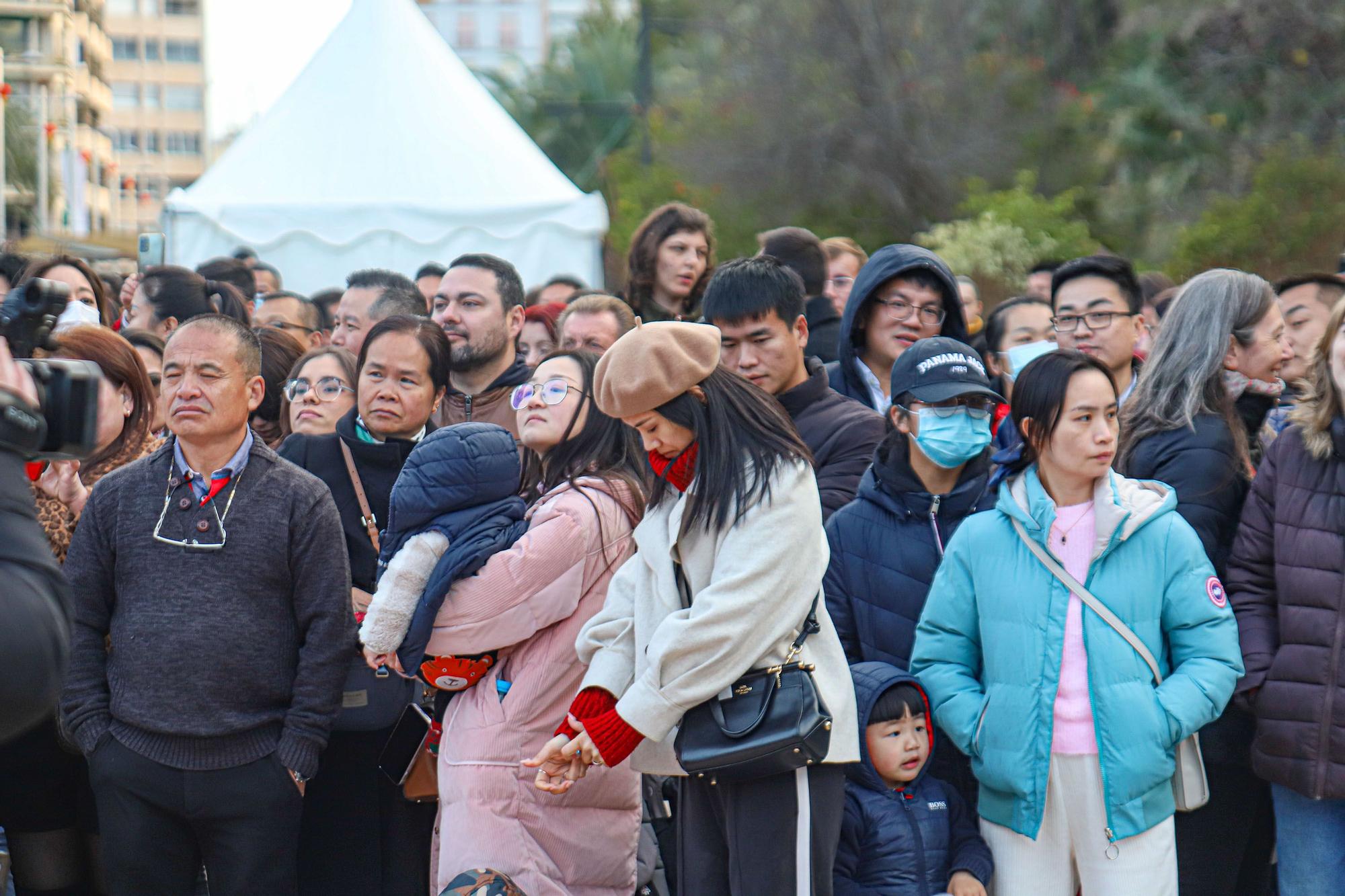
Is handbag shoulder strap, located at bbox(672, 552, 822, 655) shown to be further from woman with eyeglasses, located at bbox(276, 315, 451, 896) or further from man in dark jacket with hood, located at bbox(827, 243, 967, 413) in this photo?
man in dark jacket with hood, located at bbox(827, 243, 967, 413)

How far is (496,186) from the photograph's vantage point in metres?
12.3

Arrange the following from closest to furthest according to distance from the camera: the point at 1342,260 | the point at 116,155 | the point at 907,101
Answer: the point at 1342,260, the point at 907,101, the point at 116,155

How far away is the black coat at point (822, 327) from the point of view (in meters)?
6.61

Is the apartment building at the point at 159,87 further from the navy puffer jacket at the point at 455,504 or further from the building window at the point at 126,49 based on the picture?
the navy puffer jacket at the point at 455,504

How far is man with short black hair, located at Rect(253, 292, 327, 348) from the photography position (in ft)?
23.9

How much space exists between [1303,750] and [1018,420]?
3.98 ft

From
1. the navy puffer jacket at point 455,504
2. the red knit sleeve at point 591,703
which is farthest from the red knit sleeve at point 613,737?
the navy puffer jacket at point 455,504

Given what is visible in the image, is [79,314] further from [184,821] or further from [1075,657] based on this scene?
[1075,657]

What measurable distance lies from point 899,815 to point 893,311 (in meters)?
2.15

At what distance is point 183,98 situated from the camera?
318 ft

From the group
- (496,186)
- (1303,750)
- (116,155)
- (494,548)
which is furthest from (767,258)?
(116,155)

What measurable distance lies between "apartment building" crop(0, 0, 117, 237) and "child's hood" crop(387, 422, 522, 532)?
2789cm

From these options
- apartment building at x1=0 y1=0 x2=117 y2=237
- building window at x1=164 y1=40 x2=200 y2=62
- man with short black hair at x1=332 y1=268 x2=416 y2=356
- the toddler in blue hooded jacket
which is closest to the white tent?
man with short black hair at x1=332 y1=268 x2=416 y2=356

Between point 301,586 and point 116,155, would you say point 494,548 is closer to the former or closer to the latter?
point 301,586
